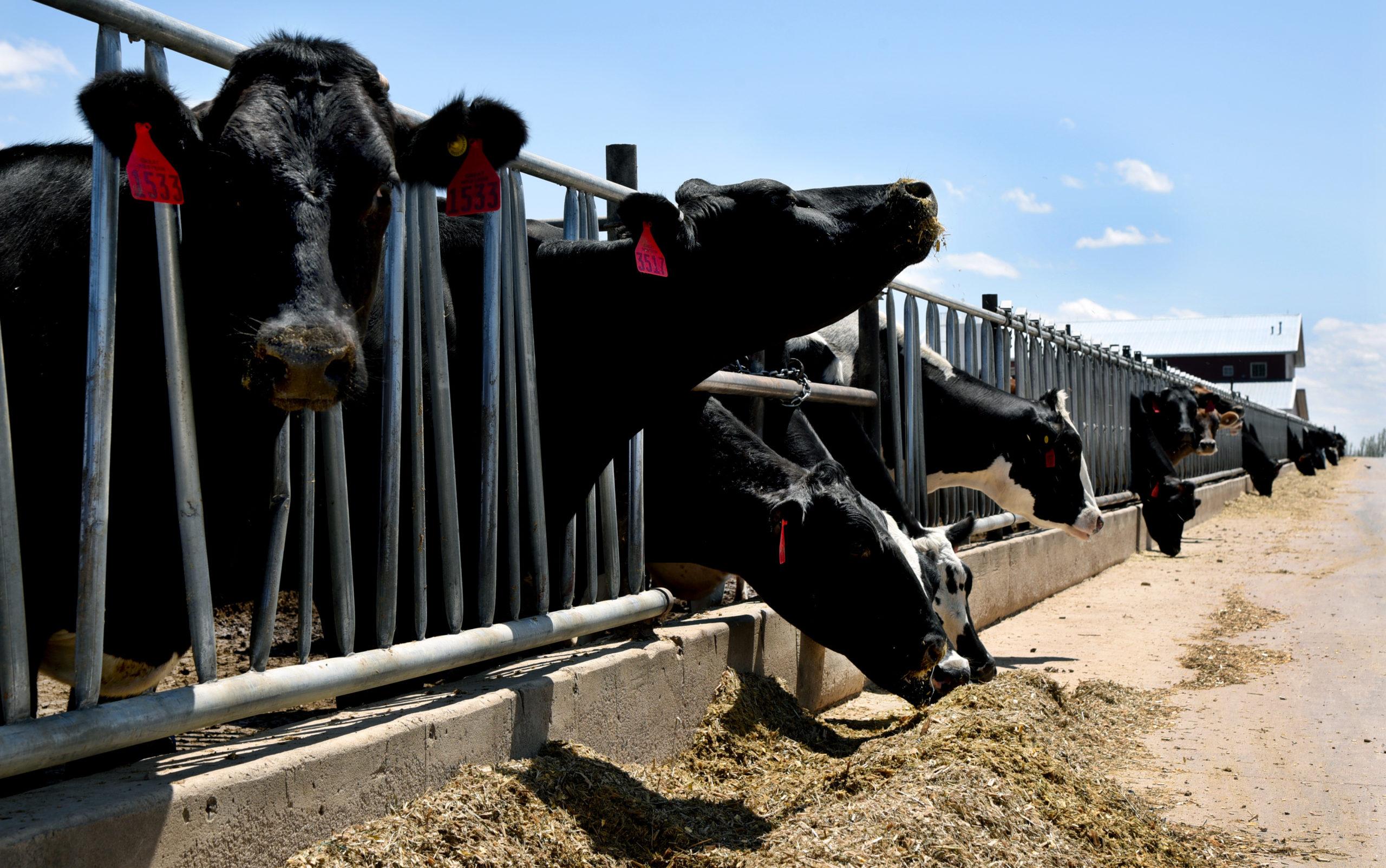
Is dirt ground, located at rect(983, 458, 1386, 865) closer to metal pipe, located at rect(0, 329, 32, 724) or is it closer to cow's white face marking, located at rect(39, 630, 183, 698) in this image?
cow's white face marking, located at rect(39, 630, 183, 698)

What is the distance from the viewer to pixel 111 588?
8.98ft

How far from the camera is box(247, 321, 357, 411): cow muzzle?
2.35 meters

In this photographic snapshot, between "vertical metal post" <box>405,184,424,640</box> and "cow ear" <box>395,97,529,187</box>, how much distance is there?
92 millimetres

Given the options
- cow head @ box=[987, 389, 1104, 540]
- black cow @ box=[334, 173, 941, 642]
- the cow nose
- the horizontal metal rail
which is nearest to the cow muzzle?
the cow nose

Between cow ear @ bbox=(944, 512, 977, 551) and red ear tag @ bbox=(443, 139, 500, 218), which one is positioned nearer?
red ear tag @ bbox=(443, 139, 500, 218)

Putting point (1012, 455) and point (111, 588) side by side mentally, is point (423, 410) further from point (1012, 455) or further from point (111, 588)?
point (1012, 455)

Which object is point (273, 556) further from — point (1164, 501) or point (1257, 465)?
point (1257, 465)

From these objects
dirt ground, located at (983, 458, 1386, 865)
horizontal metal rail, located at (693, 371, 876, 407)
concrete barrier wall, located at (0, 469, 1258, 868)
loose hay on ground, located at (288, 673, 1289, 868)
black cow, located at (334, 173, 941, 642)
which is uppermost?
black cow, located at (334, 173, 941, 642)

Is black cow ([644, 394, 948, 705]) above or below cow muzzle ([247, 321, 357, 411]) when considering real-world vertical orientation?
below

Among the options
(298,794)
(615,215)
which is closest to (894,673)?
(615,215)

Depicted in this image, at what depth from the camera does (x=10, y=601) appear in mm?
2178

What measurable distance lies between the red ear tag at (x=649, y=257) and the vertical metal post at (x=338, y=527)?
1.51m

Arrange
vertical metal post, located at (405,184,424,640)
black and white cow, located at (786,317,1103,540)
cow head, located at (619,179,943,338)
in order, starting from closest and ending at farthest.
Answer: vertical metal post, located at (405,184,424,640), cow head, located at (619,179,943,338), black and white cow, located at (786,317,1103,540)

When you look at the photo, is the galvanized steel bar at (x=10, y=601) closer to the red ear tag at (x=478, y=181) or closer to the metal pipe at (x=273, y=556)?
the metal pipe at (x=273, y=556)
